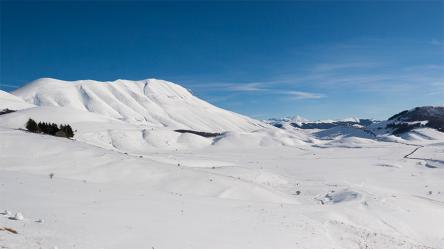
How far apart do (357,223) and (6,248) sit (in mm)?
21085

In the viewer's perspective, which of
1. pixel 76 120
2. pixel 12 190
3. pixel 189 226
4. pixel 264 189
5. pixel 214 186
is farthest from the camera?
pixel 76 120

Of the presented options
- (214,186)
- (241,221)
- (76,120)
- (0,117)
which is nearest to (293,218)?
(241,221)

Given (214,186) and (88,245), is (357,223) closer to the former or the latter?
(214,186)

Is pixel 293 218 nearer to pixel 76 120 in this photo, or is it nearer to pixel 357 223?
pixel 357 223

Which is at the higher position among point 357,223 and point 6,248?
point 6,248

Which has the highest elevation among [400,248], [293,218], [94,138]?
[94,138]

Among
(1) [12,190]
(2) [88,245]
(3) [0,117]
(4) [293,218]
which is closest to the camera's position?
(2) [88,245]

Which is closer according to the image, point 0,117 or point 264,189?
point 264,189

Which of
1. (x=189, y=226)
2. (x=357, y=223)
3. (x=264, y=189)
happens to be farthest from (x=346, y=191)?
(x=189, y=226)

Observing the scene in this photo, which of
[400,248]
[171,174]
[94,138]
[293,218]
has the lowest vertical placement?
[400,248]

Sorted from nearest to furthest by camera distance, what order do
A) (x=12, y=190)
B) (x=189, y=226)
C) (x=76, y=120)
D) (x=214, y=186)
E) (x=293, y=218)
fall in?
(x=189, y=226) → (x=12, y=190) → (x=293, y=218) → (x=214, y=186) → (x=76, y=120)

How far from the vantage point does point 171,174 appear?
111 feet

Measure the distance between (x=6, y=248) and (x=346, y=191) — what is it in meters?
31.1

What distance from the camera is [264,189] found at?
35250mm
